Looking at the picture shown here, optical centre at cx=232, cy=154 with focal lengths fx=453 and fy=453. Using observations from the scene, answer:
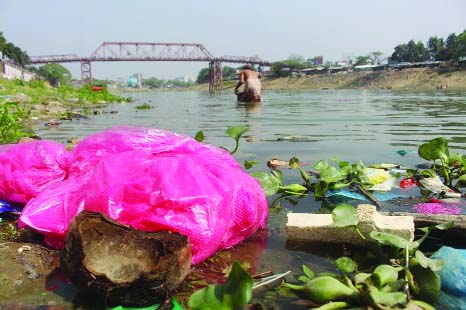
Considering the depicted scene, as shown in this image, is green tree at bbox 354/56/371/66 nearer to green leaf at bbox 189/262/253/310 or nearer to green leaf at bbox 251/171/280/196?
green leaf at bbox 251/171/280/196

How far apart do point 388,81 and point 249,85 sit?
47.5 meters

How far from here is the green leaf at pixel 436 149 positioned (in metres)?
3.14

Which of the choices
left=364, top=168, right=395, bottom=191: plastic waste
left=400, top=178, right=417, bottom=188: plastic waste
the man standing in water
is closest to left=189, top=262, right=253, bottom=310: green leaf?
left=364, top=168, right=395, bottom=191: plastic waste

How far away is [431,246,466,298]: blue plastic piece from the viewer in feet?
5.02

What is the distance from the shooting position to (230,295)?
135 centimetres

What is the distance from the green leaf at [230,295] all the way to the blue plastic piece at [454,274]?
72 centimetres

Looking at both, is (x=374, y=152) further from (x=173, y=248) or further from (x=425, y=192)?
(x=173, y=248)

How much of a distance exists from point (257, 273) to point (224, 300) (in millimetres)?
526

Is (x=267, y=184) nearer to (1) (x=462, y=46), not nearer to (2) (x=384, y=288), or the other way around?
(2) (x=384, y=288)

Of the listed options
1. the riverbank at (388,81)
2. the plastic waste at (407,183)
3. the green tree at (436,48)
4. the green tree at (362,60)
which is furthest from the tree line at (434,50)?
the plastic waste at (407,183)

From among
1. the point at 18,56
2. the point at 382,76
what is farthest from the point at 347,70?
the point at 18,56

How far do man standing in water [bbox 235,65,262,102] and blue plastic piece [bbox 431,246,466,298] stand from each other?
1455cm

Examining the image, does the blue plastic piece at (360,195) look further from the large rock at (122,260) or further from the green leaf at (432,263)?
the large rock at (122,260)

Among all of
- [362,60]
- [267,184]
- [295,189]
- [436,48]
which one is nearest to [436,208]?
[295,189]
